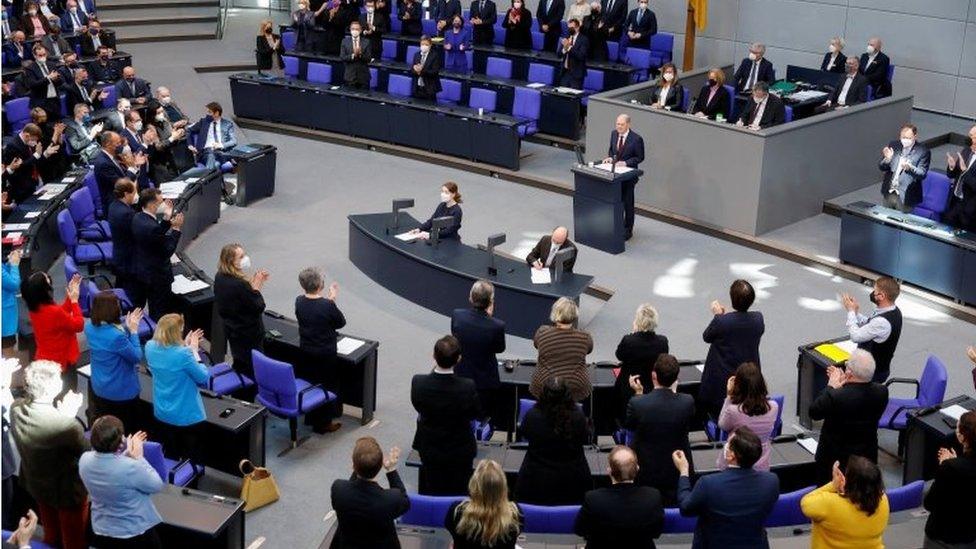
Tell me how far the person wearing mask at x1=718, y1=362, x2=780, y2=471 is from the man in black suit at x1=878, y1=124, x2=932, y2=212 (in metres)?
7.04

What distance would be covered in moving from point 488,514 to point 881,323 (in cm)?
440

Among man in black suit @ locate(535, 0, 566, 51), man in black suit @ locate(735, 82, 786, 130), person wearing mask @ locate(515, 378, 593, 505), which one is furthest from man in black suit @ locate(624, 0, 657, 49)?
person wearing mask @ locate(515, 378, 593, 505)

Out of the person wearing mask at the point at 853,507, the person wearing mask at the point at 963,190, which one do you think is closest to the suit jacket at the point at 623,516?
the person wearing mask at the point at 853,507

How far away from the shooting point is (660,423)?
6715 mm

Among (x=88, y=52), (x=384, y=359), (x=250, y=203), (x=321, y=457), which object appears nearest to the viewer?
(x=321, y=457)

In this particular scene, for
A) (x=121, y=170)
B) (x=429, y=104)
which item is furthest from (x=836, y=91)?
(x=121, y=170)

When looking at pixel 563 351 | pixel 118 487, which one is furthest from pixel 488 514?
pixel 563 351

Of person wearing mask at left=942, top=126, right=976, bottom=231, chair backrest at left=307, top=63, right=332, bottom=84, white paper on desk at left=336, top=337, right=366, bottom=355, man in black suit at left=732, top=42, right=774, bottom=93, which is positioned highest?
man in black suit at left=732, top=42, right=774, bottom=93

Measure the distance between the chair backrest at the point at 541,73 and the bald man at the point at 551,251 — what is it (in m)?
7.19

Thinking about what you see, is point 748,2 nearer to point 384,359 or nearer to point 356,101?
point 356,101

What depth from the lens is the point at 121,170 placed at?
1266cm

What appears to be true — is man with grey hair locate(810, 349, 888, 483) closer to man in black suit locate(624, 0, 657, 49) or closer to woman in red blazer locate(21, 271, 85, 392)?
woman in red blazer locate(21, 271, 85, 392)

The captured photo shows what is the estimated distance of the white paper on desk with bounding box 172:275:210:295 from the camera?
34.5ft

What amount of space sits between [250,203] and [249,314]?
6.54 meters
